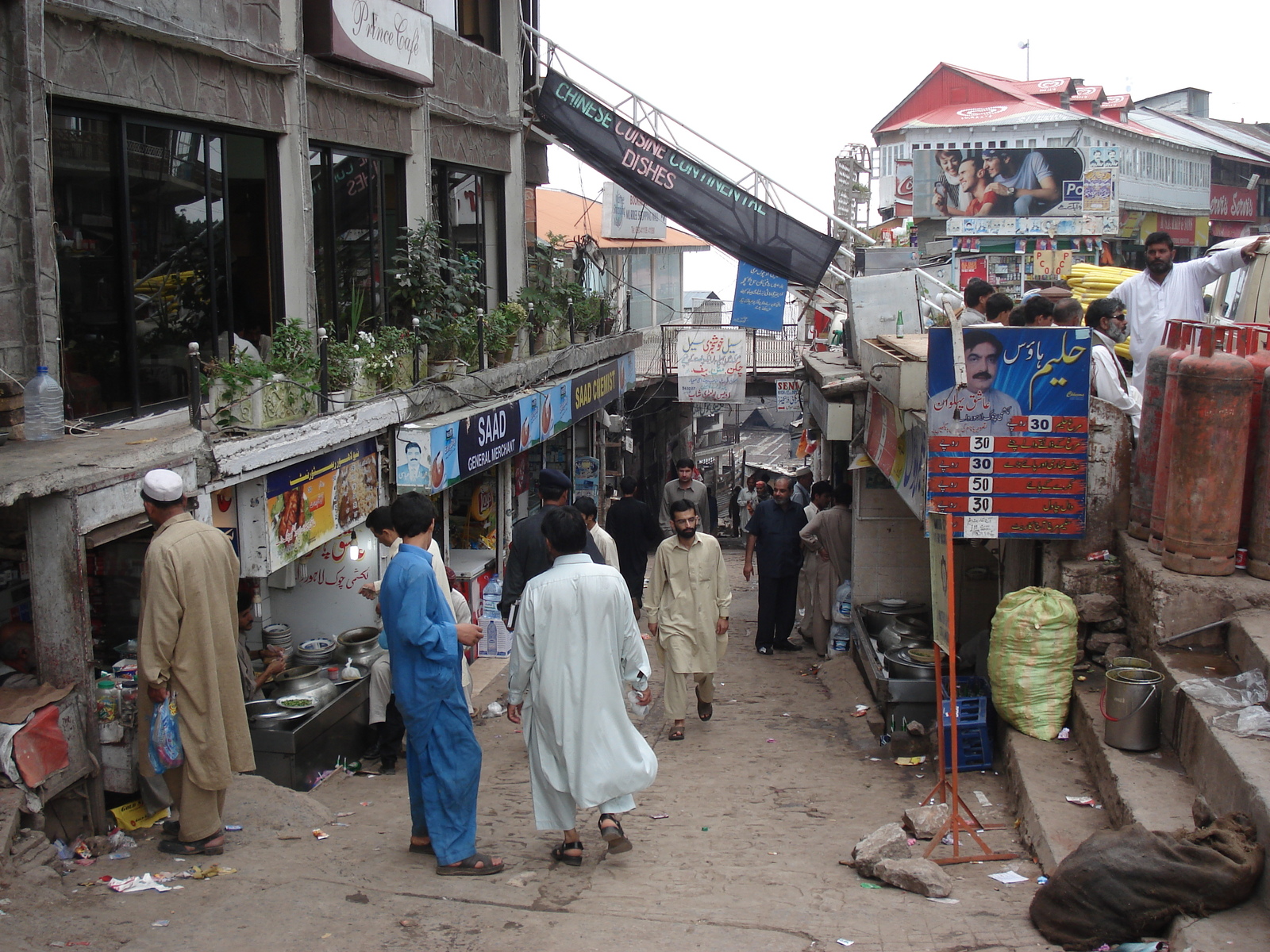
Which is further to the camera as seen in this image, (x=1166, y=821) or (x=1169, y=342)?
(x=1169, y=342)

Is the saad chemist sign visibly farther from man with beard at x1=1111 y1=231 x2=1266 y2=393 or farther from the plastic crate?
the plastic crate

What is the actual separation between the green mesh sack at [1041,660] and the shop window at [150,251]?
19.0 feet

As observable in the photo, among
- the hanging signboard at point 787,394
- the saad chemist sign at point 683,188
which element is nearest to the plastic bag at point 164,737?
the saad chemist sign at point 683,188

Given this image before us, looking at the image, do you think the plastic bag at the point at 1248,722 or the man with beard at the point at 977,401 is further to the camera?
the man with beard at the point at 977,401

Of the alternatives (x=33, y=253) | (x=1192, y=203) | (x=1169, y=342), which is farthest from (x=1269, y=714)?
(x=1192, y=203)

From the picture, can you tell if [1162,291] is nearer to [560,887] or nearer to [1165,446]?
[1165,446]

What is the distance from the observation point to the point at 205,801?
16.2 ft

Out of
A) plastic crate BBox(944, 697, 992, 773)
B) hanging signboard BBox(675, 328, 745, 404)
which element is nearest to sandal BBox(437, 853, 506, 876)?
plastic crate BBox(944, 697, 992, 773)

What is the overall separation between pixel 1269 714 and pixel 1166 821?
644 millimetres

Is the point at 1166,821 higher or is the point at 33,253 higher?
the point at 33,253

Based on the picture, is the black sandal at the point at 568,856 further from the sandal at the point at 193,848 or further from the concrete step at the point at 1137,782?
the concrete step at the point at 1137,782

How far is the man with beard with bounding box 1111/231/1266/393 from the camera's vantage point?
339 inches

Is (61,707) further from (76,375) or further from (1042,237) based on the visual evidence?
(1042,237)

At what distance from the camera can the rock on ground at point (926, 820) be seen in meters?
5.54
